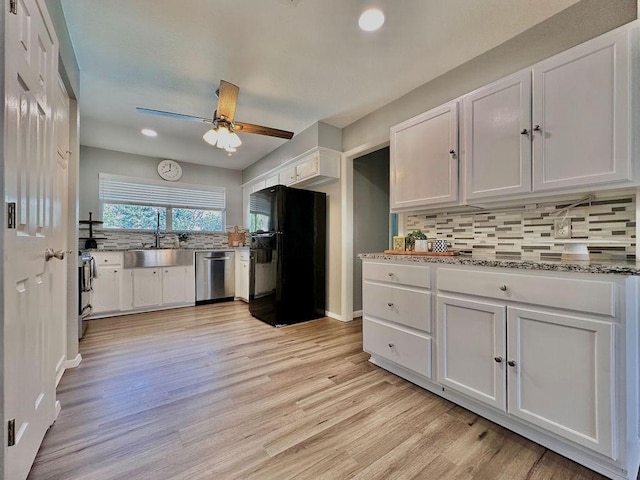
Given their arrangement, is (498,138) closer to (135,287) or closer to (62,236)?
(62,236)

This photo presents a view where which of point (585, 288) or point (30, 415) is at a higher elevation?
point (585, 288)

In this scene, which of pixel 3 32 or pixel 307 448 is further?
pixel 307 448

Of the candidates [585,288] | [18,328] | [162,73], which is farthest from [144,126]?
[585,288]

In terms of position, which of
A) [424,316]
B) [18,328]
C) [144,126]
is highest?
[144,126]

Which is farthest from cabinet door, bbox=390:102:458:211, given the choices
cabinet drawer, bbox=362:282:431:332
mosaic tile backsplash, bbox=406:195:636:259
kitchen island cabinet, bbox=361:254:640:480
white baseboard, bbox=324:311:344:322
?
white baseboard, bbox=324:311:344:322

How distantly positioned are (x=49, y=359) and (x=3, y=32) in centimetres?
145

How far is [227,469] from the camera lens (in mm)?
1195

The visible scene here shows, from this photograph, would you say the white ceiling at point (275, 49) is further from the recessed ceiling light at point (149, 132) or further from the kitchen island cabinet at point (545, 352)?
the kitchen island cabinet at point (545, 352)

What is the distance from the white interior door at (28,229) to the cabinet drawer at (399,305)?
1.92 meters

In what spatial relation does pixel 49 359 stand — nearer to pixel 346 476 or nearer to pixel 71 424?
pixel 71 424

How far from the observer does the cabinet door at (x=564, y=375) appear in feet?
3.64

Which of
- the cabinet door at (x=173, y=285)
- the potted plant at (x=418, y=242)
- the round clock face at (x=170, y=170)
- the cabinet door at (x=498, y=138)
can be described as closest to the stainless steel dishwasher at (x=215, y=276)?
the cabinet door at (x=173, y=285)

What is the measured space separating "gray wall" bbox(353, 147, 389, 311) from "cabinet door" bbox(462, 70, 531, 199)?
1.79 metres

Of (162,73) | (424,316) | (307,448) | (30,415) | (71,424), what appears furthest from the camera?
(162,73)
